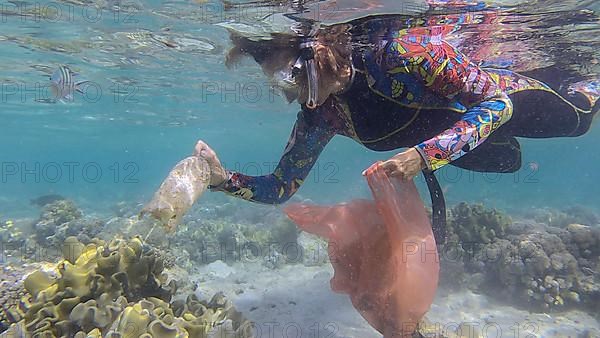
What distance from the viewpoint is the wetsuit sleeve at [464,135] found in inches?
141

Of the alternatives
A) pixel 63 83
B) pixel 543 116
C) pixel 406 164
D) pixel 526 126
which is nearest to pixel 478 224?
pixel 526 126

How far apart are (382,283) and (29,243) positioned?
10.5m

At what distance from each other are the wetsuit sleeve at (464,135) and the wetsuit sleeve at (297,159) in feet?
6.05

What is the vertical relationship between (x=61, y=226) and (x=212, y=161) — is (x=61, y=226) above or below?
below

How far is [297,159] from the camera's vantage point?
17.4ft

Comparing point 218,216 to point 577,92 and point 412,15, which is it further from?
point 577,92

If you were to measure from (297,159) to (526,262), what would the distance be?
17.2 ft

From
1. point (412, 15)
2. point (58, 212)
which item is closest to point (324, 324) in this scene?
point (412, 15)

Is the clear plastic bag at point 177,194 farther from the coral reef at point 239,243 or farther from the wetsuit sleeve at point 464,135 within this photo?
the coral reef at point 239,243

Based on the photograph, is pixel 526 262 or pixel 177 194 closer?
pixel 177 194

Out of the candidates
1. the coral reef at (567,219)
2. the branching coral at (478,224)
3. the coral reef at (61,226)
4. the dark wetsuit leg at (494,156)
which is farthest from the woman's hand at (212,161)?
the coral reef at (567,219)

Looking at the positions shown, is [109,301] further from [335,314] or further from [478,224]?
[478,224]

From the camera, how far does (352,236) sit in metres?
4.73

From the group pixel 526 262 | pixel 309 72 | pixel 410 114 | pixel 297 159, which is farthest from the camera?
pixel 526 262
